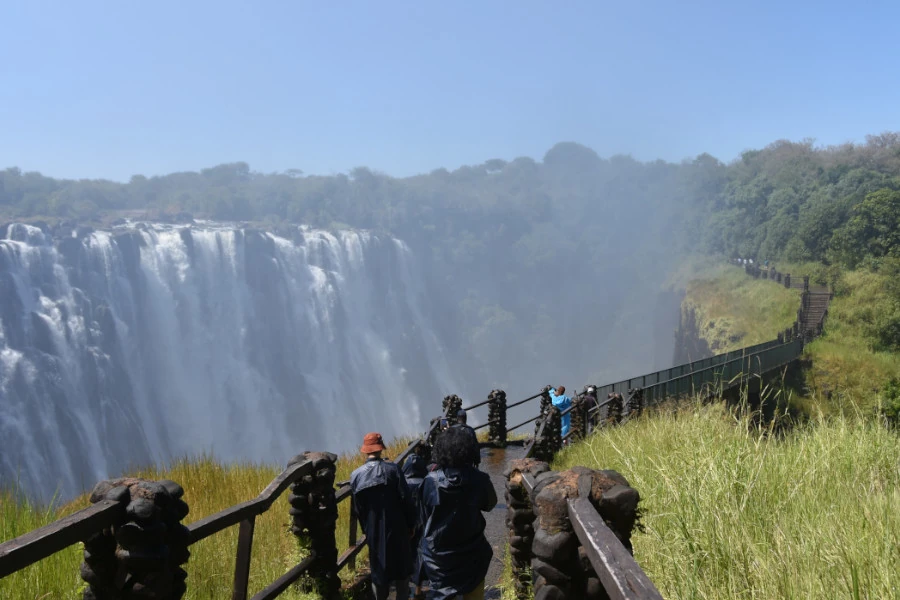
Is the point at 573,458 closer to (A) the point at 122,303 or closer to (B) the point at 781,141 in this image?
(A) the point at 122,303

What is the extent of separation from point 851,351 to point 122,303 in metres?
49.3

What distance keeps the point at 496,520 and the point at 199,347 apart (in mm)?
54278

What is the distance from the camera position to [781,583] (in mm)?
2857

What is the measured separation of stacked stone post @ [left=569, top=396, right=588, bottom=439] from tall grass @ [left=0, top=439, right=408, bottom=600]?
15.5 feet

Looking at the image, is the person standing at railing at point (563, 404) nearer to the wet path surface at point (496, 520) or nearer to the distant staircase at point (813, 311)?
the wet path surface at point (496, 520)

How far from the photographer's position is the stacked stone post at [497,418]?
49.1 feet

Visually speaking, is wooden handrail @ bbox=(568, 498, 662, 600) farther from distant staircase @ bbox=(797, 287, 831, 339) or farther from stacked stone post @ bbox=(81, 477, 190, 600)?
distant staircase @ bbox=(797, 287, 831, 339)

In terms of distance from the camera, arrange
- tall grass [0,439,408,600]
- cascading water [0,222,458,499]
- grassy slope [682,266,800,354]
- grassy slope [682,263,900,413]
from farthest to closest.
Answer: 1. grassy slope [682,266,800,354]
2. cascading water [0,222,458,499]
3. grassy slope [682,263,900,413]
4. tall grass [0,439,408,600]

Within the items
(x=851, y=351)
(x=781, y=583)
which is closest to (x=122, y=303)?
(x=851, y=351)

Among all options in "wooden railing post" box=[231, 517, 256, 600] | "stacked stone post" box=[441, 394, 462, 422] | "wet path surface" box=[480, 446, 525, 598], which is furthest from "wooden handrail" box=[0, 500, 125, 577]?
"stacked stone post" box=[441, 394, 462, 422]

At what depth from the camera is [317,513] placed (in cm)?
480

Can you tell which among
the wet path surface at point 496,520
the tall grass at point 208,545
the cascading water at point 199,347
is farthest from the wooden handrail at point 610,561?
the cascading water at point 199,347

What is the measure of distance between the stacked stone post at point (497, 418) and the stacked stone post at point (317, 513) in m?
9.98

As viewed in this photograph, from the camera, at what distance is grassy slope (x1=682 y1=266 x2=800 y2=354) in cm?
4500
